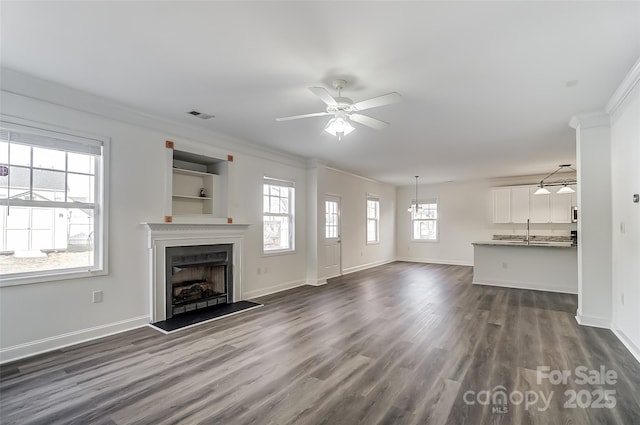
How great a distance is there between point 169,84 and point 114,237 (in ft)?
6.36

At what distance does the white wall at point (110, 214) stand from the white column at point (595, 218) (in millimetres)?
4962

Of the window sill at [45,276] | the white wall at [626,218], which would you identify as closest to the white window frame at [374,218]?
the white wall at [626,218]

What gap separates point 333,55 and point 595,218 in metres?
3.98

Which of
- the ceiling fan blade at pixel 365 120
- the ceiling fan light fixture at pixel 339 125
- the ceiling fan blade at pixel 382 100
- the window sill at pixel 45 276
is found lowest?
the window sill at pixel 45 276

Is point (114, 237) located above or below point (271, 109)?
below

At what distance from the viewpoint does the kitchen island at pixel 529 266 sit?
607 cm

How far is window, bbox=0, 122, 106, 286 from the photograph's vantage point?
122 inches

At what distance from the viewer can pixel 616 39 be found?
95.0 inches

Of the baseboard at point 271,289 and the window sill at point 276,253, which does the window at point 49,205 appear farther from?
the window sill at point 276,253

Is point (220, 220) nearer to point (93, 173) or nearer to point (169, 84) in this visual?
point (93, 173)

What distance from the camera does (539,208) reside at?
8305 millimetres

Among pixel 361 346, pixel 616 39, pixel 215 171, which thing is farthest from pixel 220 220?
pixel 616 39

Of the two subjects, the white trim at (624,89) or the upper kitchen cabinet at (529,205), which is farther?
the upper kitchen cabinet at (529,205)

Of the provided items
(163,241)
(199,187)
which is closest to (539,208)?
(199,187)
